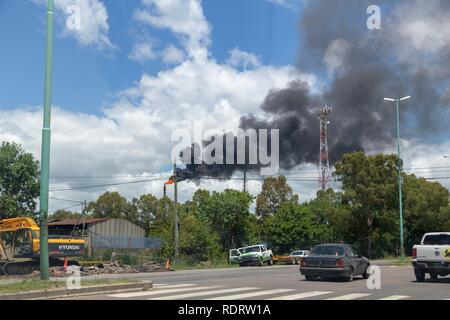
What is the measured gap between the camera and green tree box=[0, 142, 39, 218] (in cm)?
5822

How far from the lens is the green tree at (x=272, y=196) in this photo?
87.1 meters

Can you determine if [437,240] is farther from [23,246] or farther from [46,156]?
[23,246]

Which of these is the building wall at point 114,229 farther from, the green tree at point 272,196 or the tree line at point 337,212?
the green tree at point 272,196

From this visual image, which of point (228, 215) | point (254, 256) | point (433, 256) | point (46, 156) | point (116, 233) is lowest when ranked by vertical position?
point (254, 256)

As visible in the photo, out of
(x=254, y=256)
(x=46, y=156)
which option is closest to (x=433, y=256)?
(x=46, y=156)

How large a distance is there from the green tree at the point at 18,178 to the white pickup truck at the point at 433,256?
46.7m

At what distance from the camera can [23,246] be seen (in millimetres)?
29578

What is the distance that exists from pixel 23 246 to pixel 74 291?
58.5 ft

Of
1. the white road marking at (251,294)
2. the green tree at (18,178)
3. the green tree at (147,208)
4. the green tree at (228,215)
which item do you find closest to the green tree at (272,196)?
the green tree at (147,208)

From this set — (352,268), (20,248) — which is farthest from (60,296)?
(20,248)

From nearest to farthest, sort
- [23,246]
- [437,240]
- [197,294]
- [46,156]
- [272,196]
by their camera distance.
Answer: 1. [197,294]
2. [46,156]
3. [437,240]
4. [23,246]
5. [272,196]

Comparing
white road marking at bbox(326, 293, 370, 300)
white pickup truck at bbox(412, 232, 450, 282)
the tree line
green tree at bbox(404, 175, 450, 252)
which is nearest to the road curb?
white road marking at bbox(326, 293, 370, 300)
